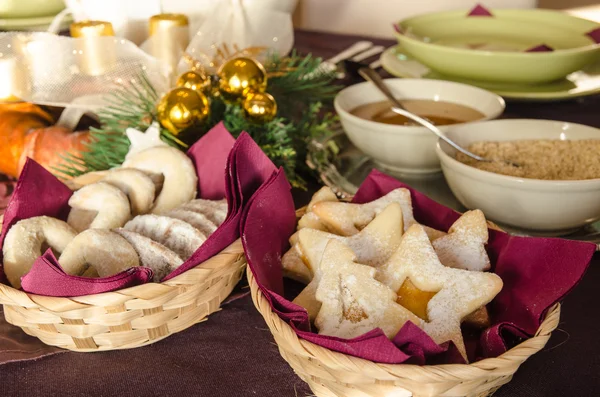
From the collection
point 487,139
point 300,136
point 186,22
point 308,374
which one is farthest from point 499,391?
point 186,22

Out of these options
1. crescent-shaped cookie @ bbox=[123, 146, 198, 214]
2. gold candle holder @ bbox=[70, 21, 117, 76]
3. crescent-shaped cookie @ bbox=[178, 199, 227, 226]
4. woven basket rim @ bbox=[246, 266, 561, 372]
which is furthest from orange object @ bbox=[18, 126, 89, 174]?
woven basket rim @ bbox=[246, 266, 561, 372]

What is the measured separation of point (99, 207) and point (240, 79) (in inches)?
12.7

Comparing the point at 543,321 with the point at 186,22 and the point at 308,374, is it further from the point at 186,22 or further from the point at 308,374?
the point at 186,22

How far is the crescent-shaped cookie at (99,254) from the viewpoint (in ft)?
1.96

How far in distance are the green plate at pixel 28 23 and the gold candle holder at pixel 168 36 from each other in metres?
0.58

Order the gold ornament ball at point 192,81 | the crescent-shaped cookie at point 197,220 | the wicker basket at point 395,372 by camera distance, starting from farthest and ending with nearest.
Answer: the gold ornament ball at point 192,81
the crescent-shaped cookie at point 197,220
the wicker basket at point 395,372

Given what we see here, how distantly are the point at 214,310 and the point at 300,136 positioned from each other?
44cm

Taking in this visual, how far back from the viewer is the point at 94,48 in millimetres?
1002

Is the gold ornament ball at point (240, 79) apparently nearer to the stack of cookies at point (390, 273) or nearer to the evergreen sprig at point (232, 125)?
the evergreen sprig at point (232, 125)

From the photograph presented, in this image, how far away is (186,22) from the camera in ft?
3.59

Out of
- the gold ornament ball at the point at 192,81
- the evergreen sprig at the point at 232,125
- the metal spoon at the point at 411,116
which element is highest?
the gold ornament ball at the point at 192,81

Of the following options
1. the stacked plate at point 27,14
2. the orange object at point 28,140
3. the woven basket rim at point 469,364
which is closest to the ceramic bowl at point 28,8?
the stacked plate at point 27,14

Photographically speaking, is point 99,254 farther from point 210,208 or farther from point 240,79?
point 240,79

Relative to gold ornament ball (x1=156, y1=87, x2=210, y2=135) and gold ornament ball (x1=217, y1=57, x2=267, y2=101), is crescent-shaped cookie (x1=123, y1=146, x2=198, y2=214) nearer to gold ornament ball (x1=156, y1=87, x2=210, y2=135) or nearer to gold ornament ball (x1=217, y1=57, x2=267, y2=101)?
gold ornament ball (x1=156, y1=87, x2=210, y2=135)
